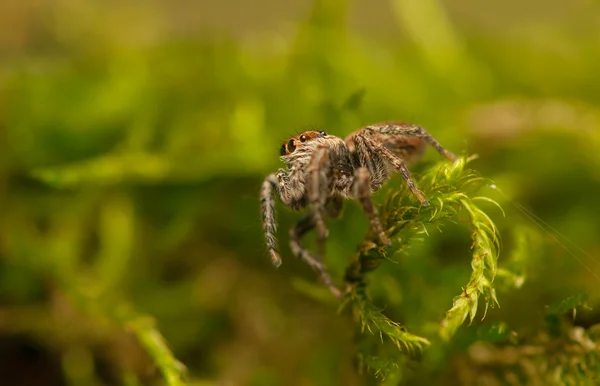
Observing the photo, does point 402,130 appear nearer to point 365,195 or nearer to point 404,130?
point 404,130

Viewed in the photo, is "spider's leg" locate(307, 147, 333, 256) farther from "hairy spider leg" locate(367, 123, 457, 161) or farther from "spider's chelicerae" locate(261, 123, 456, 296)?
"hairy spider leg" locate(367, 123, 457, 161)

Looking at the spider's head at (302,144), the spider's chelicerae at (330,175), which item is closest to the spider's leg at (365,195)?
the spider's chelicerae at (330,175)

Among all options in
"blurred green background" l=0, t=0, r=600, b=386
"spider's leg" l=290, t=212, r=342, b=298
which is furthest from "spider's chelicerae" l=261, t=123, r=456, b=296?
"blurred green background" l=0, t=0, r=600, b=386

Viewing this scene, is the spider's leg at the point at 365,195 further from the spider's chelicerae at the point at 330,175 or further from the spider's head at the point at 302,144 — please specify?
the spider's head at the point at 302,144

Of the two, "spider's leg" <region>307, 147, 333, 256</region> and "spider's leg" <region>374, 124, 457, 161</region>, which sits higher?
"spider's leg" <region>374, 124, 457, 161</region>

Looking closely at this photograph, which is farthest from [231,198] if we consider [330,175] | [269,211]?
[330,175]

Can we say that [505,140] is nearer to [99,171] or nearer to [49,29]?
[99,171]

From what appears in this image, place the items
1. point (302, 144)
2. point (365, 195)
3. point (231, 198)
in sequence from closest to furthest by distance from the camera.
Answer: point (365, 195) → point (302, 144) → point (231, 198)
